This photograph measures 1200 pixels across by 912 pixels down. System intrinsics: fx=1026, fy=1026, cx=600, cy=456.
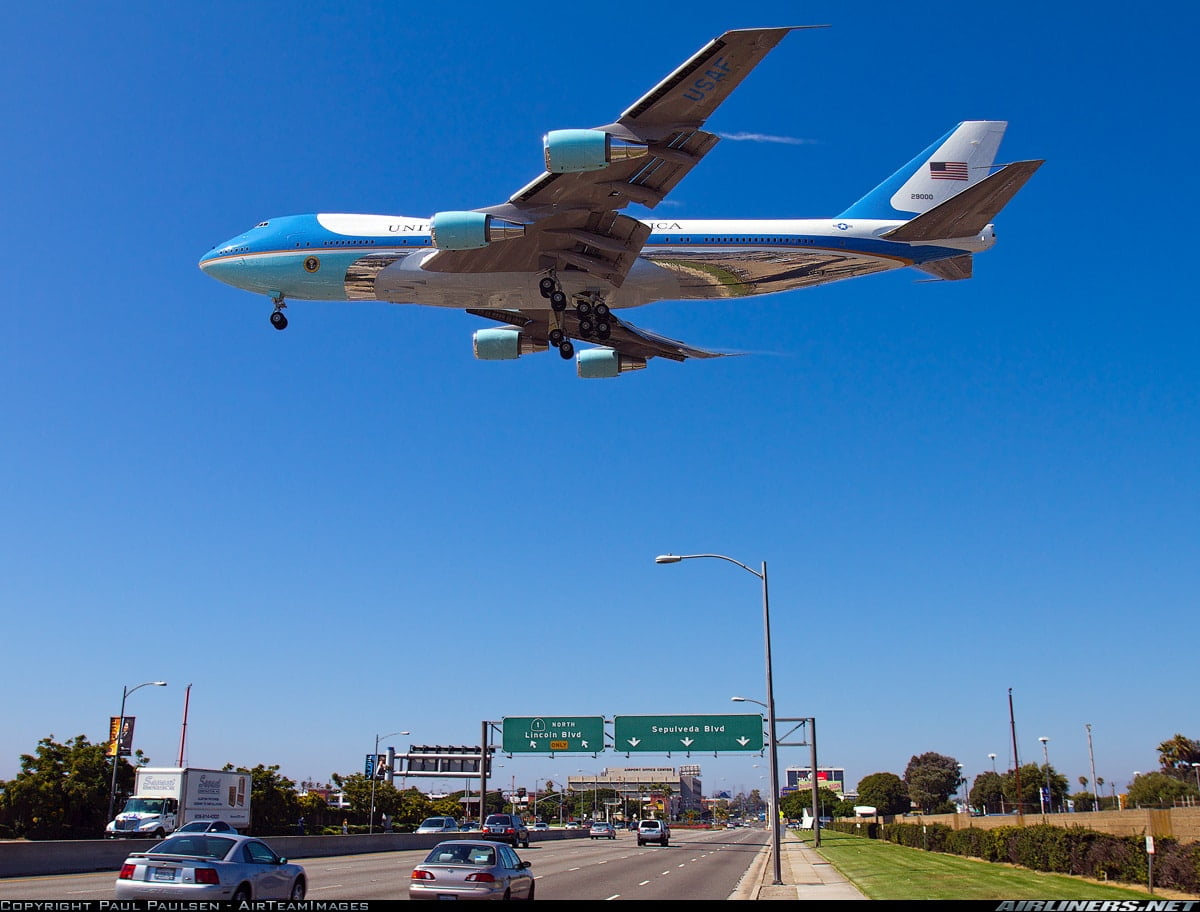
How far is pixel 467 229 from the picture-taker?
28766 millimetres

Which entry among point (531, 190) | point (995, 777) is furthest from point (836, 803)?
point (531, 190)

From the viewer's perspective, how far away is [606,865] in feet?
121

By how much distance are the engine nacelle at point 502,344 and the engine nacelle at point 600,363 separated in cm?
166

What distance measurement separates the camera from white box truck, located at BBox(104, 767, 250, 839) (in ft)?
134

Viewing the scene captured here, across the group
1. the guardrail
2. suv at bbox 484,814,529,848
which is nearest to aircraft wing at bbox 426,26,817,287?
the guardrail

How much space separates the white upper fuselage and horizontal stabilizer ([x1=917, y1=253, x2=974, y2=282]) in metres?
0.25

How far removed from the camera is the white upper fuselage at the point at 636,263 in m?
32.3

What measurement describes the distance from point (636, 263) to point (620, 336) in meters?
4.44

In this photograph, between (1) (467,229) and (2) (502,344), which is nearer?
(1) (467,229)

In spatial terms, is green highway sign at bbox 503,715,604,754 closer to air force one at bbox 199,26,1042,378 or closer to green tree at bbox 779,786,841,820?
air force one at bbox 199,26,1042,378

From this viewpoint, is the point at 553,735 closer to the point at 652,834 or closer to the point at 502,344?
the point at 652,834

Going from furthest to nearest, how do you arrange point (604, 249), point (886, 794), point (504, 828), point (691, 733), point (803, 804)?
point (803, 804) → point (886, 794) → point (691, 733) → point (504, 828) → point (604, 249)

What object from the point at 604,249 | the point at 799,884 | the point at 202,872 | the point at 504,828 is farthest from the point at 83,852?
the point at 604,249

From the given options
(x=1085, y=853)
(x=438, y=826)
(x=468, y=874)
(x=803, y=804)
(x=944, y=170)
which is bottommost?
(x=803, y=804)
